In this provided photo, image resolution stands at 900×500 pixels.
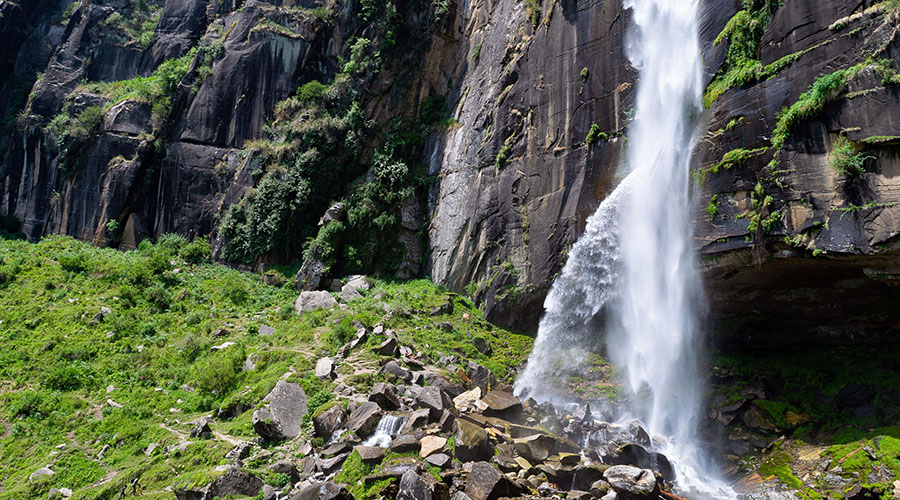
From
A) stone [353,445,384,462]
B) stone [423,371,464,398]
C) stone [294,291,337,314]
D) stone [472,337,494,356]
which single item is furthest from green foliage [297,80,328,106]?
stone [353,445,384,462]

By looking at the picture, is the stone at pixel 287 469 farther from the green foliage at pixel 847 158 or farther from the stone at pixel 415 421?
the green foliage at pixel 847 158

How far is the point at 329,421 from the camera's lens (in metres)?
11.4

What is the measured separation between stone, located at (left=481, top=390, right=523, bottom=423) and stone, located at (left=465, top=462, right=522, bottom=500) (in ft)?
11.8

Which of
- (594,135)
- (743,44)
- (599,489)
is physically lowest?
(599,489)

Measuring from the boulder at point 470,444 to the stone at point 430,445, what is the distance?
298mm

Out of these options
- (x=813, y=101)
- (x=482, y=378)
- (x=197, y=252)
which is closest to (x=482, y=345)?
(x=482, y=378)

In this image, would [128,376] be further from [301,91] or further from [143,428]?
[301,91]

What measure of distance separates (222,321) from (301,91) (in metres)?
14.7

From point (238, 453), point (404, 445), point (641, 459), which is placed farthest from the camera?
point (641, 459)

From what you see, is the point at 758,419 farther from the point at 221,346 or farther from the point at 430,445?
the point at 221,346

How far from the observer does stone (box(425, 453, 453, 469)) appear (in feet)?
30.9

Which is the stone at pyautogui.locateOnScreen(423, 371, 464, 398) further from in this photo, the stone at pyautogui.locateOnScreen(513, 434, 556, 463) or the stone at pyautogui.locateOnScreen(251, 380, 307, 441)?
the stone at pyautogui.locateOnScreen(251, 380, 307, 441)

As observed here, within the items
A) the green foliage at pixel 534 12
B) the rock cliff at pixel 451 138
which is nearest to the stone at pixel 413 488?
the rock cliff at pixel 451 138

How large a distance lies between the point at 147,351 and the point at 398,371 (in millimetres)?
10489
